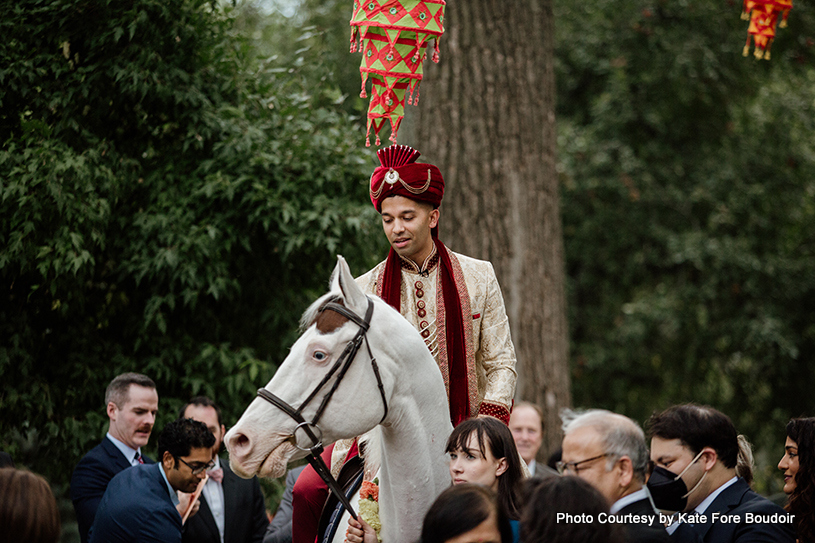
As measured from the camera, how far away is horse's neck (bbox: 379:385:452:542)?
3.08 m

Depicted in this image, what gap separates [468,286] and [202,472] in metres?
1.89

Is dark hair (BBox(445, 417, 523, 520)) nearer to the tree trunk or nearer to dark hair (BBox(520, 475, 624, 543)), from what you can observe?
dark hair (BBox(520, 475, 624, 543))

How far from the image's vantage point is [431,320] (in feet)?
12.2

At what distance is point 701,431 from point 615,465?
→ 32.1 inches

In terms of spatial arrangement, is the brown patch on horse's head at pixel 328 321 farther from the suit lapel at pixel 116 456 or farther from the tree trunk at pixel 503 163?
the tree trunk at pixel 503 163

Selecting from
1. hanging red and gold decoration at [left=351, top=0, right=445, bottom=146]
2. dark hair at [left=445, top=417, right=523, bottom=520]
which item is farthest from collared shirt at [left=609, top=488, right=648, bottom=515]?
hanging red and gold decoration at [left=351, top=0, right=445, bottom=146]

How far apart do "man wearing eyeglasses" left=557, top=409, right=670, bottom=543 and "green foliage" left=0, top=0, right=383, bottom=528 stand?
3262 mm

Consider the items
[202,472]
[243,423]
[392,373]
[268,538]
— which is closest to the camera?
[243,423]

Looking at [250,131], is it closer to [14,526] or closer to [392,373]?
[392,373]

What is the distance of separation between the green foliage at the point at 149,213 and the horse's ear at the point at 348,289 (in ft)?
9.14

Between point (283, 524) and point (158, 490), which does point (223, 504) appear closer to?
point (283, 524)

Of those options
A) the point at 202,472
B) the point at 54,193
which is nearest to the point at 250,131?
the point at 54,193

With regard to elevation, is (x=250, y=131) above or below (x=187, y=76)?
below

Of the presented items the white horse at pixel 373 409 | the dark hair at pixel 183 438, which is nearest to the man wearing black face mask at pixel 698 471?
the white horse at pixel 373 409
